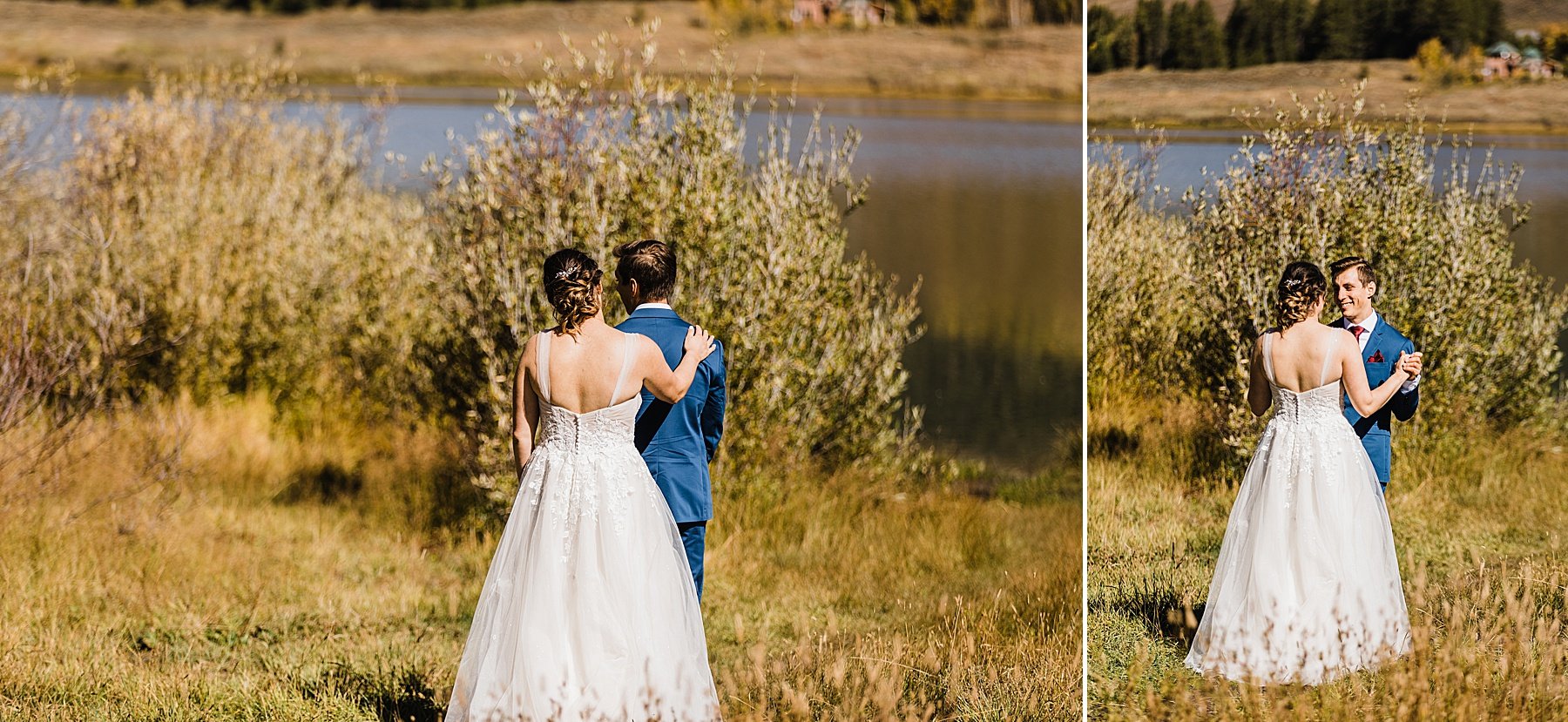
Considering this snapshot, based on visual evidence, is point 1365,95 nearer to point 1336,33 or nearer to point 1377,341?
point 1336,33

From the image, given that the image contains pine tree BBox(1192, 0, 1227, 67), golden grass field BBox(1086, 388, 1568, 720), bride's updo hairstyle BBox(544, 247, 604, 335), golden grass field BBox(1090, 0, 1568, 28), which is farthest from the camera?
pine tree BBox(1192, 0, 1227, 67)

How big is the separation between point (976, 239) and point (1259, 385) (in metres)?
10.7

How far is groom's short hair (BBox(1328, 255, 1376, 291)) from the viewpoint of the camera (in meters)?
4.67

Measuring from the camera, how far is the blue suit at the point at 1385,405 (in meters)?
4.62

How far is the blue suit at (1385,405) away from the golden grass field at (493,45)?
8.57 meters

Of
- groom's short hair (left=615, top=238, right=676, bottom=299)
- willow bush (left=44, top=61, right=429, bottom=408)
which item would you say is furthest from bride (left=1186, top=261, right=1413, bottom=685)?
willow bush (left=44, top=61, right=429, bottom=408)

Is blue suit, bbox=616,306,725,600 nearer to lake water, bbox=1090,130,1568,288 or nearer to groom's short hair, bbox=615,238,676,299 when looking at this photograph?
groom's short hair, bbox=615,238,676,299

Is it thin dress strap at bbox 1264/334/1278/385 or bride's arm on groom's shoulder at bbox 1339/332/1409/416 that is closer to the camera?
A: bride's arm on groom's shoulder at bbox 1339/332/1409/416

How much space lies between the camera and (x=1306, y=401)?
4617 millimetres

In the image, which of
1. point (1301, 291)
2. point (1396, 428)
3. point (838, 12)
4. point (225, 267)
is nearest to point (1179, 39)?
point (1301, 291)

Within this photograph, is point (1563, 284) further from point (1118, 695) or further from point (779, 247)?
point (779, 247)

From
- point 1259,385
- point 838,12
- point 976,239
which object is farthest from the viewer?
point 838,12

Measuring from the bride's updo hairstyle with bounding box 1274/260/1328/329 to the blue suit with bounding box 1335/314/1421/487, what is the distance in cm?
22

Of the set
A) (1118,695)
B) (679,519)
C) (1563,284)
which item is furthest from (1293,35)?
(679,519)
